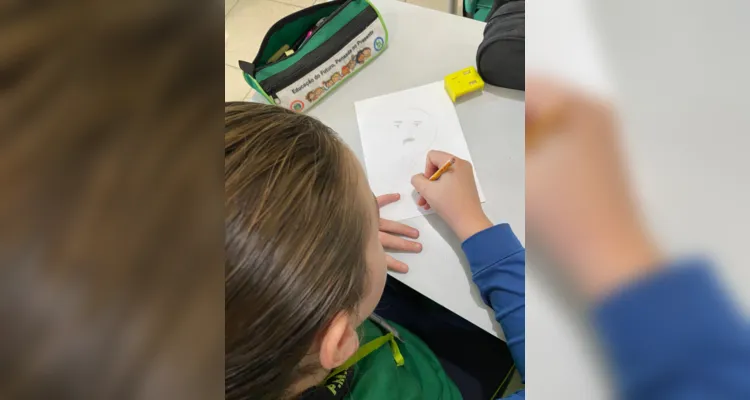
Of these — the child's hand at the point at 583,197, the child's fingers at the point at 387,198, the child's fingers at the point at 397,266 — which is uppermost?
the child's hand at the point at 583,197

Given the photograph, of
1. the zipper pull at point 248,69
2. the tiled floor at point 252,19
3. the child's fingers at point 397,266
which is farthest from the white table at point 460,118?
the tiled floor at point 252,19

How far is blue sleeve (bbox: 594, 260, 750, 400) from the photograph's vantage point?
14 cm

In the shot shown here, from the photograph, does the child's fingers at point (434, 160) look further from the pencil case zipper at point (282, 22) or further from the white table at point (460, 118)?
the pencil case zipper at point (282, 22)

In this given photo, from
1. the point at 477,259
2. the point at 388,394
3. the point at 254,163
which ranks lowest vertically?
the point at 388,394

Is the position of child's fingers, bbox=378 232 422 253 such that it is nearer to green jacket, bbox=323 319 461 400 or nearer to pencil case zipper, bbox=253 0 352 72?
green jacket, bbox=323 319 461 400

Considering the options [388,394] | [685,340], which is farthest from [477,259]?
[685,340]

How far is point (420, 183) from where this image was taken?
2.47ft

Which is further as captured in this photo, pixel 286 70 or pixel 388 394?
pixel 286 70

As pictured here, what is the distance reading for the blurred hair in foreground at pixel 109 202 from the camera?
0.33 ft

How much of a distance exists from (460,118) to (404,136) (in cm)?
9

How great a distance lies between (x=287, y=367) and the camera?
0.46 m

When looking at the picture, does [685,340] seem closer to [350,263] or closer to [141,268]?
[141,268]

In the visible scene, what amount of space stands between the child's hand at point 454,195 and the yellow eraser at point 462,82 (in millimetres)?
115

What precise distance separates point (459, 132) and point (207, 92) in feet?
2.31
